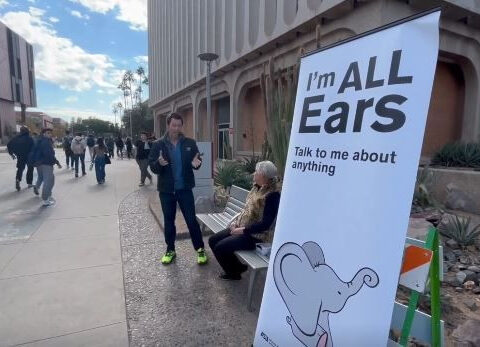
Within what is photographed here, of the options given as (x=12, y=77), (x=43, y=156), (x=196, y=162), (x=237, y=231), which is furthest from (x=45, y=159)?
(x=12, y=77)

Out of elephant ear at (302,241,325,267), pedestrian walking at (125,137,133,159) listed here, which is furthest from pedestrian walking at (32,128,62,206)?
pedestrian walking at (125,137,133,159)

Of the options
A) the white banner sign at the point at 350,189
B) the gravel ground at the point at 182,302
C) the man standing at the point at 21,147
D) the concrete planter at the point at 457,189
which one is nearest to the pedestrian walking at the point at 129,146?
the man standing at the point at 21,147

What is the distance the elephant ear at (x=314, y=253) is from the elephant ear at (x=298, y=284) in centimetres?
3

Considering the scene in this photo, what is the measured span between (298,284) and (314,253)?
0.24 meters

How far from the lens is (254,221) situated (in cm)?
349

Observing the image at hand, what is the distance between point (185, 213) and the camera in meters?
4.16

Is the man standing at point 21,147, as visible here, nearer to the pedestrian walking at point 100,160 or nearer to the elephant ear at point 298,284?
the pedestrian walking at point 100,160

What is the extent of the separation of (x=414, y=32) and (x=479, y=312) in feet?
9.19

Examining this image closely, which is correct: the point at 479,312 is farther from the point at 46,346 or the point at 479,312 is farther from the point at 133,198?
the point at 133,198

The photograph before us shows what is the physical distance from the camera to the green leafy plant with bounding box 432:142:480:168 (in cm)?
820

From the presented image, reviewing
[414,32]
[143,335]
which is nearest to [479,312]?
[414,32]

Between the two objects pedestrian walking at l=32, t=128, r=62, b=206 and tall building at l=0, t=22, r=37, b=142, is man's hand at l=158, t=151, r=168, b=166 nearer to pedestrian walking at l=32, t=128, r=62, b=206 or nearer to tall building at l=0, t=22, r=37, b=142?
pedestrian walking at l=32, t=128, r=62, b=206

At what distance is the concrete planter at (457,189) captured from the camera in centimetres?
634

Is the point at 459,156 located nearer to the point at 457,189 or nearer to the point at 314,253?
the point at 457,189
